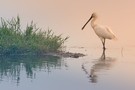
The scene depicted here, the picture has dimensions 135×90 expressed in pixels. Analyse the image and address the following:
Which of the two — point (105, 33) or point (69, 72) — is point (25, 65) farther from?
point (105, 33)

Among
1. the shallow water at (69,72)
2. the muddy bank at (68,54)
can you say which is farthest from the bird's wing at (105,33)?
the muddy bank at (68,54)

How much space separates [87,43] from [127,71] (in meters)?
8.56

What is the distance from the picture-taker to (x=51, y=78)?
12695mm

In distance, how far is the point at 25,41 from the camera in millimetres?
A: 17375

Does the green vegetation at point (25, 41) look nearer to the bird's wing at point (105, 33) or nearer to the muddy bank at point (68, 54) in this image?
the muddy bank at point (68, 54)

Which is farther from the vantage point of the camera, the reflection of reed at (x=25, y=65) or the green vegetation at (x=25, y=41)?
the green vegetation at (x=25, y=41)

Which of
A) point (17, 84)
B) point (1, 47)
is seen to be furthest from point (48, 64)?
point (17, 84)

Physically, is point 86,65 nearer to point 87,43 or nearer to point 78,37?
point 87,43

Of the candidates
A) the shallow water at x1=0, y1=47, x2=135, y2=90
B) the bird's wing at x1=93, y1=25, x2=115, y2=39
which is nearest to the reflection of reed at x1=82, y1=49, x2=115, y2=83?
the shallow water at x1=0, y1=47, x2=135, y2=90

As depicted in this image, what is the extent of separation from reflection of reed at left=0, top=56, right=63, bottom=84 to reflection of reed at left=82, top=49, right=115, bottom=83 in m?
0.85

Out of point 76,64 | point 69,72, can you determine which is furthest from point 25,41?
point 69,72

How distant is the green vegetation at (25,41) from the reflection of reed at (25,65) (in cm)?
50

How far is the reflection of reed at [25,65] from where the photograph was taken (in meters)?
13.1

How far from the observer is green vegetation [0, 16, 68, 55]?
55.2ft
